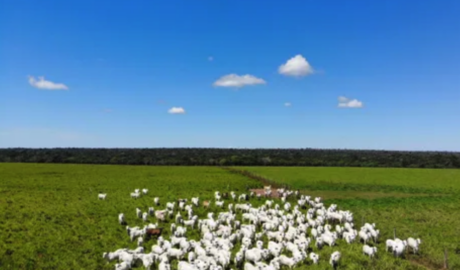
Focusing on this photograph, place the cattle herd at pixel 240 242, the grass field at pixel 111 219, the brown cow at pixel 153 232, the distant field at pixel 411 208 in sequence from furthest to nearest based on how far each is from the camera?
1. the brown cow at pixel 153 232
2. the distant field at pixel 411 208
3. the grass field at pixel 111 219
4. the cattle herd at pixel 240 242

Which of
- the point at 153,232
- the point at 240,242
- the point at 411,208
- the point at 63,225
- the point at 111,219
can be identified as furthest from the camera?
the point at 411,208

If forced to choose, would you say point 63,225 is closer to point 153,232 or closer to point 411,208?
point 153,232

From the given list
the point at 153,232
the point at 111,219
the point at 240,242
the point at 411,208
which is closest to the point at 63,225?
the point at 111,219

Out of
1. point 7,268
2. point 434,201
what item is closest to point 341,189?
point 434,201

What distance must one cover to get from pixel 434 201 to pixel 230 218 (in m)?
27.2

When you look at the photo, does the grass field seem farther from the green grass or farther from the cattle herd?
the cattle herd

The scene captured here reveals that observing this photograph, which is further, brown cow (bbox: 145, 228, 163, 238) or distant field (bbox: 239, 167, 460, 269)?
brown cow (bbox: 145, 228, 163, 238)

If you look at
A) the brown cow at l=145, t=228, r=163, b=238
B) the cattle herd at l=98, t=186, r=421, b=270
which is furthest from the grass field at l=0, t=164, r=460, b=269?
the brown cow at l=145, t=228, r=163, b=238

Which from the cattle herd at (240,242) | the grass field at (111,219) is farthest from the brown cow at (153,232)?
the grass field at (111,219)

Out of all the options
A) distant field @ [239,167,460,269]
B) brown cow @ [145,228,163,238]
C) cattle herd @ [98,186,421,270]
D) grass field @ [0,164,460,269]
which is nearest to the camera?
cattle herd @ [98,186,421,270]

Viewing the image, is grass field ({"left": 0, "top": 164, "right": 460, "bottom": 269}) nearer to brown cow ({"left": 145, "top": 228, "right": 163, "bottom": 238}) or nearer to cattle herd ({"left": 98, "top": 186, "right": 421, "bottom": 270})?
cattle herd ({"left": 98, "top": 186, "right": 421, "bottom": 270})

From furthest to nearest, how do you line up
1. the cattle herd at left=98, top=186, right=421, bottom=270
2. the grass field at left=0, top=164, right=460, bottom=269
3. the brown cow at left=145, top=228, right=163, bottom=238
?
the brown cow at left=145, top=228, right=163, bottom=238 → the grass field at left=0, top=164, right=460, bottom=269 → the cattle herd at left=98, top=186, right=421, bottom=270

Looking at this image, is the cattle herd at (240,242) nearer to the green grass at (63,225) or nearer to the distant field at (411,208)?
the green grass at (63,225)

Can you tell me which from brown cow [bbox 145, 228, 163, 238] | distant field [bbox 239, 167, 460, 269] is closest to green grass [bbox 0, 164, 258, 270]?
brown cow [bbox 145, 228, 163, 238]
